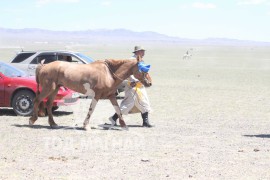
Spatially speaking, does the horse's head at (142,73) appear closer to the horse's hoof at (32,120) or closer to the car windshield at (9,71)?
the horse's hoof at (32,120)

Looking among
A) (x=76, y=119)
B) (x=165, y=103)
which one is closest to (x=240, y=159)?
(x=76, y=119)

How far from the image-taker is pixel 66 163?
331 inches

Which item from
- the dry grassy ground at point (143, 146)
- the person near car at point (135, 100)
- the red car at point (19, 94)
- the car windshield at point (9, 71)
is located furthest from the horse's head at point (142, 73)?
the car windshield at point (9, 71)

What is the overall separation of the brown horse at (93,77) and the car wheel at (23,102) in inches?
69.0

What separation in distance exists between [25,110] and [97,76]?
296 cm

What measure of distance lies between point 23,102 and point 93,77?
284 cm

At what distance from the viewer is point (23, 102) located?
45.2 ft

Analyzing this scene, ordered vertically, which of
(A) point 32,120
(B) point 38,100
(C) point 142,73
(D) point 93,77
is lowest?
(A) point 32,120

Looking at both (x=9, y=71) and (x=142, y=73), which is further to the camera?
(x=9, y=71)

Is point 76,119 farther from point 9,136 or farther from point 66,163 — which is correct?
point 66,163

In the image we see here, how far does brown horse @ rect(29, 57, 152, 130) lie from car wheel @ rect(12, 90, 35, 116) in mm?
1753

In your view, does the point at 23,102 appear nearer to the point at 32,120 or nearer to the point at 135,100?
the point at 32,120

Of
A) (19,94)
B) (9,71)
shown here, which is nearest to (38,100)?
(19,94)

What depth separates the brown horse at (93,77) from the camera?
1173 cm
